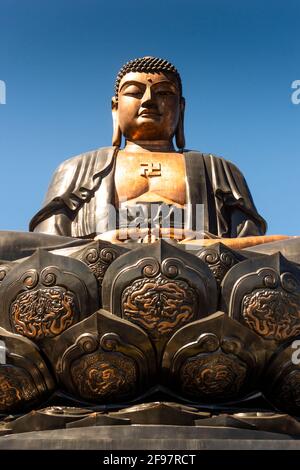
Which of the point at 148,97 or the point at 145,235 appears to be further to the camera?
the point at 148,97

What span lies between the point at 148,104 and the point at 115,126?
1.37 ft

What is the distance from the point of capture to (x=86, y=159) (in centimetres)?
673

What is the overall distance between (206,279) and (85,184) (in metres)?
2.25

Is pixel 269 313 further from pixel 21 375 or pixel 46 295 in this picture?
pixel 21 375

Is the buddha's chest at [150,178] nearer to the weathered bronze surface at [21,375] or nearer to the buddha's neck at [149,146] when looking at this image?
the buddha's neck at [149,146]

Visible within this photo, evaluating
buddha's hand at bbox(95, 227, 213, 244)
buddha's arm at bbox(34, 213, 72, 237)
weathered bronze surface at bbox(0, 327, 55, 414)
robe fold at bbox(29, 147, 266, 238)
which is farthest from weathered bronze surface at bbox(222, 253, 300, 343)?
buddha's arm at bbox(34, 213, 72, 237)

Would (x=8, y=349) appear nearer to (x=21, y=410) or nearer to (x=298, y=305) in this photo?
(x=21, y=410)

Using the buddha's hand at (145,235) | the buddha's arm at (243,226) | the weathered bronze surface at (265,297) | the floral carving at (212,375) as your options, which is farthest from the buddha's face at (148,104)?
the floral carving at (212,375)

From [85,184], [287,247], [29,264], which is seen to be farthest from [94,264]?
[85,184]

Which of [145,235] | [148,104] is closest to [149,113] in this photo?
[148,104]

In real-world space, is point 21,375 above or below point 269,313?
below

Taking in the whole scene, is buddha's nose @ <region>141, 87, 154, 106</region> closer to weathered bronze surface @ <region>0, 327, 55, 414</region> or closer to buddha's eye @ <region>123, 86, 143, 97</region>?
buddha's eye @ <region>123, 86, 143, 97</region>

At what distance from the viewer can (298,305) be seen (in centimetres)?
448

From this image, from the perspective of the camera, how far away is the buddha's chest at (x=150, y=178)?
6406mm
